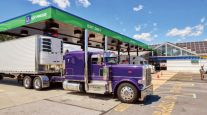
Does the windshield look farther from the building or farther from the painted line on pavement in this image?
the building

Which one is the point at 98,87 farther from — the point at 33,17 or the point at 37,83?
the point at 33,17

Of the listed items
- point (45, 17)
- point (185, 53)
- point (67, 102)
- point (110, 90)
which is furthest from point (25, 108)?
point (185, 53)

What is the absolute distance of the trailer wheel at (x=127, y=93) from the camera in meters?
9.52

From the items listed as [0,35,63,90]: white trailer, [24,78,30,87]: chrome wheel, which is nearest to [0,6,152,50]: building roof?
[0,35,63,90]: white trailer

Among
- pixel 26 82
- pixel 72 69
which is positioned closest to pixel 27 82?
pixel 26 82

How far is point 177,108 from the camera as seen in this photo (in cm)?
858

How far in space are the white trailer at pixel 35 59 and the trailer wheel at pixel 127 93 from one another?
20.4ft

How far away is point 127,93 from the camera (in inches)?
382

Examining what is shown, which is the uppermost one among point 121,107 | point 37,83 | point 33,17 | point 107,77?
point 33,17

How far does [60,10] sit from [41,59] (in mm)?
3790

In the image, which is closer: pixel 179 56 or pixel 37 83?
pixel 37 83

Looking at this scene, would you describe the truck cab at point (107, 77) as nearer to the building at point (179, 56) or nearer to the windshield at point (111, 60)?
the windshield at point (111, 60)

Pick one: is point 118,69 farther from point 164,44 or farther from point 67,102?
point 164,44

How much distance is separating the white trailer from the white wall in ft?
113
